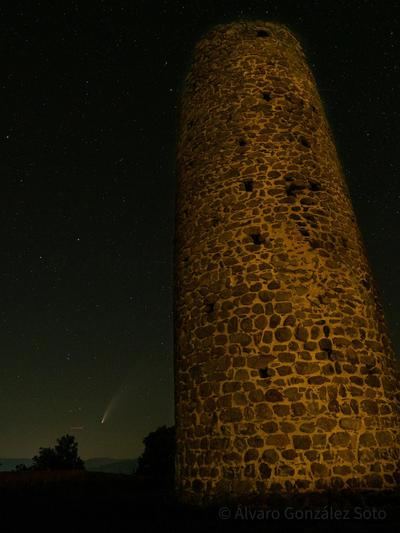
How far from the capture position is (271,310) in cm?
684

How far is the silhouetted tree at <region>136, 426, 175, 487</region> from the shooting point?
25417 mm

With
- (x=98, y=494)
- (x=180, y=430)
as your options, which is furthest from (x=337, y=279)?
(x=98, y=494)

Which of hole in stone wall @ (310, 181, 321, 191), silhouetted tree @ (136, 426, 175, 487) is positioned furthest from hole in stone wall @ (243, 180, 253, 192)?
silhouetted tree @ (136, 426, 175, 487)

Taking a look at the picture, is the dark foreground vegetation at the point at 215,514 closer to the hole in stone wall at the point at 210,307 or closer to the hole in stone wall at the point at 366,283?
the hole in stone wall at the point at 210,307

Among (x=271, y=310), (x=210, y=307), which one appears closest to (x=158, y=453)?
(x=210, y=307)

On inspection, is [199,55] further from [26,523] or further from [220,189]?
[26,523]

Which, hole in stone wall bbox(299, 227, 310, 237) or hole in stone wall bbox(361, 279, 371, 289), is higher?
hole in stone wall bbox(299, 227, 310, 237)

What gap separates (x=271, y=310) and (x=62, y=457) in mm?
30517

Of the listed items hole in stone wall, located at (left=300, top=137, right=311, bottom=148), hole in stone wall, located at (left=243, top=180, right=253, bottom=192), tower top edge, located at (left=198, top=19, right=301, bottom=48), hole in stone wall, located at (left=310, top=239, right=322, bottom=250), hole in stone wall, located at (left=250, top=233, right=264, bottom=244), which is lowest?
hole in stone wall, located at (left=310, top=239, right=322, bottom=250)

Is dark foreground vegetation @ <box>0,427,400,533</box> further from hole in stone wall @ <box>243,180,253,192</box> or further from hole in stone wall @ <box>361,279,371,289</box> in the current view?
hole in stone wall @ <box>243,180,253,192</box>

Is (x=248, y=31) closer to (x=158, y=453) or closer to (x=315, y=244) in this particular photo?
(x=315, y=244)

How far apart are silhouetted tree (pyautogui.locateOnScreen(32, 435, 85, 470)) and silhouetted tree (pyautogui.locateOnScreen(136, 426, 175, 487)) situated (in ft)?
23.4

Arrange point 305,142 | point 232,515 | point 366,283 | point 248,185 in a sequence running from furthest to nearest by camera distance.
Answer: point 305,142 < point 248,185 < point 366,283 < point 232,515

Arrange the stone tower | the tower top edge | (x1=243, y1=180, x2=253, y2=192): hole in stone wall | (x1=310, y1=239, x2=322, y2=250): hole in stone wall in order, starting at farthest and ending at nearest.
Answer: the tower top edge → (x1=243, y1=180, x2=253, y2=192): hole in stone wall → (x1=310, y1=239, x2=322, y2=250): hole in stone wall → the stone tower
